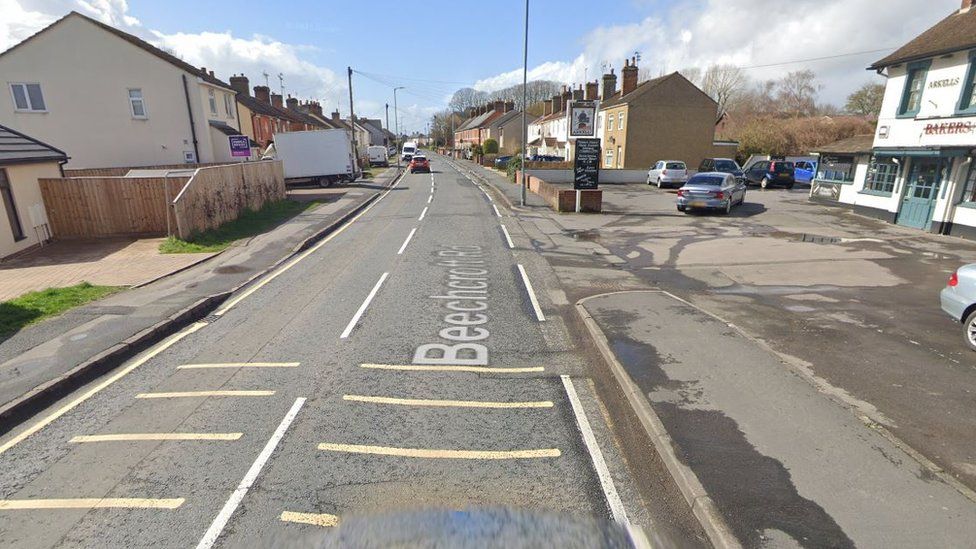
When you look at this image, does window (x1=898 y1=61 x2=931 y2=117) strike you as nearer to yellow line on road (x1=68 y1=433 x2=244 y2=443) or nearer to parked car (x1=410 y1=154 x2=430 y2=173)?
yellow line on road (x1=68 y1=433 x2=244 y2=443)

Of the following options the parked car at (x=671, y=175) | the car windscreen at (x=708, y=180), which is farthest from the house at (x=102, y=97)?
the parked car at (x=671, y=175)

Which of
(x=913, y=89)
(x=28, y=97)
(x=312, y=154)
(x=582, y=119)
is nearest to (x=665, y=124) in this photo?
(x=582, y=119)

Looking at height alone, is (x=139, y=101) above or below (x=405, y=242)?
above

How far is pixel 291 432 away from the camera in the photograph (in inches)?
187

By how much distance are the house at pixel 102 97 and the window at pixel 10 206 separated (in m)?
15.7

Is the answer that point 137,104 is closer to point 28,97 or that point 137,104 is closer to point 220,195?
point 28,97

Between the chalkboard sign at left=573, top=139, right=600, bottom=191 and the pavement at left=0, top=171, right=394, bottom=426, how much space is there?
1205 cm

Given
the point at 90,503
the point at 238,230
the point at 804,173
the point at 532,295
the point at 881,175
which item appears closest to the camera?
the point at 90,503

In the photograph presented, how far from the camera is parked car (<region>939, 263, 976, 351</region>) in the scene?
659 centimetres

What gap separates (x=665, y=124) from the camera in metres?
37.6

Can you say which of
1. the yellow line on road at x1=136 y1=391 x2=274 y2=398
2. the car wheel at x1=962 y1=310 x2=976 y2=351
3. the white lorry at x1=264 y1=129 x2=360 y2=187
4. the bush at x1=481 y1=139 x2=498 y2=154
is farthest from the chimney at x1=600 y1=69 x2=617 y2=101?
the yellow line on road at x1=136 y1=391 x2=274 y2=398

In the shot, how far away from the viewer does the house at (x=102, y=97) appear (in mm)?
24531

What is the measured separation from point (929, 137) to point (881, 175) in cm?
296

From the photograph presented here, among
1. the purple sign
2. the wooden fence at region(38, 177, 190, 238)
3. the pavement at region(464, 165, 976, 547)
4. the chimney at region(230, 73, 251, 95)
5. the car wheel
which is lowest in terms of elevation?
the pavement at region(464, 165, 976, 547)
